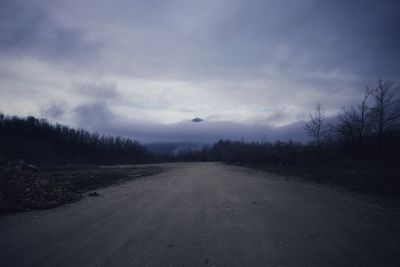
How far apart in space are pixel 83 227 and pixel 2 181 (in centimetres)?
750

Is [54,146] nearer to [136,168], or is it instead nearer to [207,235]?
[136,168]

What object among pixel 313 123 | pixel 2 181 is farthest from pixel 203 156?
pixel 2 181

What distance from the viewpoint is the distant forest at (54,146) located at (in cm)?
9335

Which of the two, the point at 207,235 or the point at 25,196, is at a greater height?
the point at 25,196

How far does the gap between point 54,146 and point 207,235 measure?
5109 inches

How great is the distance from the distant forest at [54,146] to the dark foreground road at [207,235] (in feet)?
301

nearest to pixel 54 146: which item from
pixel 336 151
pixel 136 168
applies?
pixel 136 168

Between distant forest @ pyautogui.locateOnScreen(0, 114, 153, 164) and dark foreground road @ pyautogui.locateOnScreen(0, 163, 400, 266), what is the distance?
301 ft

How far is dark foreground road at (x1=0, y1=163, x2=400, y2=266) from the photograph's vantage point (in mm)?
A: 5133

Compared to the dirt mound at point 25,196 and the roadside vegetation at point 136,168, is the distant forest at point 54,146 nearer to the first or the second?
the roadside vegetation at point 136,168

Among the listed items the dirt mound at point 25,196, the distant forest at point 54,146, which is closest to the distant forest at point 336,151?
the distant forest at point 54,146

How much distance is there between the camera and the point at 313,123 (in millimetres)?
50719

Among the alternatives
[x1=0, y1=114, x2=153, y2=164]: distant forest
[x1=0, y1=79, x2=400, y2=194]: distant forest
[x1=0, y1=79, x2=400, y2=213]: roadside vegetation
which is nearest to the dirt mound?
[x1=0, y1=79, x2=400, y2=213]: roadside vegetation

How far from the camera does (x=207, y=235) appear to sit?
21.8ft
